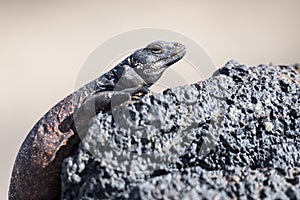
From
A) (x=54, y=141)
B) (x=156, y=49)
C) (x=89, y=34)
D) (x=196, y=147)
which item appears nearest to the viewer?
(x=196, y=147)

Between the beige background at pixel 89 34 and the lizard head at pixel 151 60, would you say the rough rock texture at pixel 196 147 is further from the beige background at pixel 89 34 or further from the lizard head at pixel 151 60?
the beige background at pixel 89 34

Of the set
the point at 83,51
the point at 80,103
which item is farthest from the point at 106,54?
the point at 83,51

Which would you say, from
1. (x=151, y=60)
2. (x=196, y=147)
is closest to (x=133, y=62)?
(x=151, y=60)

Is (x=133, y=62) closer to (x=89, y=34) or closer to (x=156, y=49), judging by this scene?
(x=156, y=49)

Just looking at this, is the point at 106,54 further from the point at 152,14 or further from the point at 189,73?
the point at 152,14

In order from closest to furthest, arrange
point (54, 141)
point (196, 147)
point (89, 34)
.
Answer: point (196, 147) → point (54, 141) → point (89, 34)

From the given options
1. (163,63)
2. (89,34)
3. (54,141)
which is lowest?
(89,34)

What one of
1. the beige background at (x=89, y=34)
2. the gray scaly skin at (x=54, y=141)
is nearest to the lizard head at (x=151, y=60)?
the gray scaly skin at (x=54, y=141)
